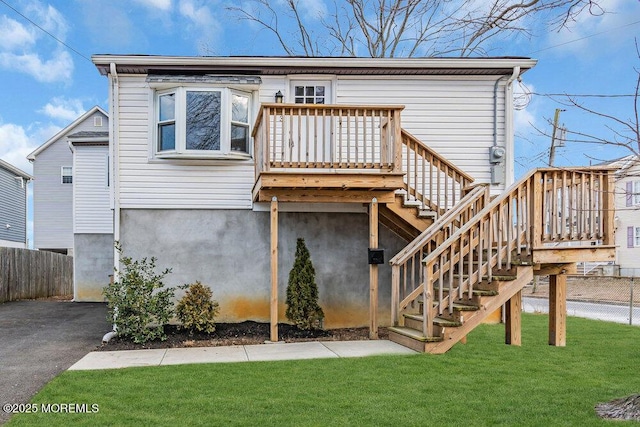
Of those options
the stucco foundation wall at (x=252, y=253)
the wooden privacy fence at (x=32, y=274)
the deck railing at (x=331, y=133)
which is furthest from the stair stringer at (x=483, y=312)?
the wooden privacy fence at (x=32, y=274)

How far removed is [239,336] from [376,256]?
2810mm

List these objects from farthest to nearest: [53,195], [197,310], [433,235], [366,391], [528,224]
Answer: [53,195] → [197,310] → [433,235] → [528,224] → [366,391]

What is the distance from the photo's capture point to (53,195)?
24.4m

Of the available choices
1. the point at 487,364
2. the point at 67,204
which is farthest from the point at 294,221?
the point at 67,204

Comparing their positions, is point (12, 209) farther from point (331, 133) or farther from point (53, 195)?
point (331, 133)

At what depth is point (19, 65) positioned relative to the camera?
74.4ft

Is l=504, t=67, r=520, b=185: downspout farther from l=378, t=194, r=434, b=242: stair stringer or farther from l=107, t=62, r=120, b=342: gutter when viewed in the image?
l=107, t=62, r=120, b=342: gutter

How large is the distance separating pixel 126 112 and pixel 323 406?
7380 millimetres

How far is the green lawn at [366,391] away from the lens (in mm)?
4492

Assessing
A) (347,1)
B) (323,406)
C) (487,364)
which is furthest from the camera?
(347,1)

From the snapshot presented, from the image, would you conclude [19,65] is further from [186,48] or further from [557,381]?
[557,381]

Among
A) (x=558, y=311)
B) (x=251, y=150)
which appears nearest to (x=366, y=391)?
(x=558, y=311)

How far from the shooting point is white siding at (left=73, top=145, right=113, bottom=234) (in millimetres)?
16391

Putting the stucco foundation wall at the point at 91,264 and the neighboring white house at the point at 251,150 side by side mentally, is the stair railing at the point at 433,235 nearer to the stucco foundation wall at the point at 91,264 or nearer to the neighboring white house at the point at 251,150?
the neighboring white house at the point at 251,150
